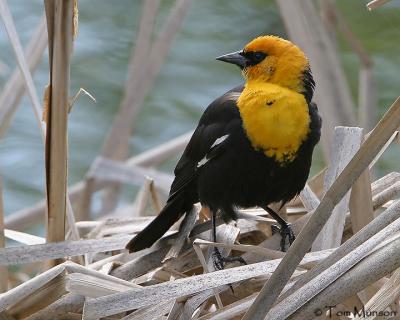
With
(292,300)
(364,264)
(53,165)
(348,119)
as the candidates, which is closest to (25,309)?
(53,165)

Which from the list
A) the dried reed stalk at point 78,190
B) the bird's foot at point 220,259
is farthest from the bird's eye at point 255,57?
the dried reed stalk at point 78,190

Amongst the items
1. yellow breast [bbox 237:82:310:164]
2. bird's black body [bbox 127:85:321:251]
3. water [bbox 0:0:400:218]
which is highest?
yellow breast [bbox 237:82:310:164]

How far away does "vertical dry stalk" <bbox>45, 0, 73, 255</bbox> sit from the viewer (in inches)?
81.4

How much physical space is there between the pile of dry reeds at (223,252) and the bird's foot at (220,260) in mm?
20

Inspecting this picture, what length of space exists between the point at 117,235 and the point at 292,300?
0.84 metres

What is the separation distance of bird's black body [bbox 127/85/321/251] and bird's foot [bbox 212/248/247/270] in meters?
0.15

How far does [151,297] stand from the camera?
1.98 metres

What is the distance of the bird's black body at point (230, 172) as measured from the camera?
98.7 inches

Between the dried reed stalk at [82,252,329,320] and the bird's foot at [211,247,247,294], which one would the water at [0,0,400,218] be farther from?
the dried reed stalk at [82,252,329,320]

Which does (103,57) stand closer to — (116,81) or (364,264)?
(116,81)

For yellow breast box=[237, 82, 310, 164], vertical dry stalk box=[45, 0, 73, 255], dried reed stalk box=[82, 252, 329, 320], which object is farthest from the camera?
yellow breast box=[237, 82, 310, 164]

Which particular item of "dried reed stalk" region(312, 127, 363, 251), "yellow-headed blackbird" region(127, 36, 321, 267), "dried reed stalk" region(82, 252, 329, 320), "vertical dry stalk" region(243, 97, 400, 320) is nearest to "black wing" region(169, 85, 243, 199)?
"yellow-headed blackbird" region(127, 36, 321, 267)

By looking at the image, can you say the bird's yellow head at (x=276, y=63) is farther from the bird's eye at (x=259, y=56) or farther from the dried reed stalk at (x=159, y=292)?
the dried reed stalk at (x=159, y=292)

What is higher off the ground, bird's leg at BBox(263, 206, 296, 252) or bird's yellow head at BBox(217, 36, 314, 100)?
bird's yellow head at BBox(217, 36, 314, 100)
